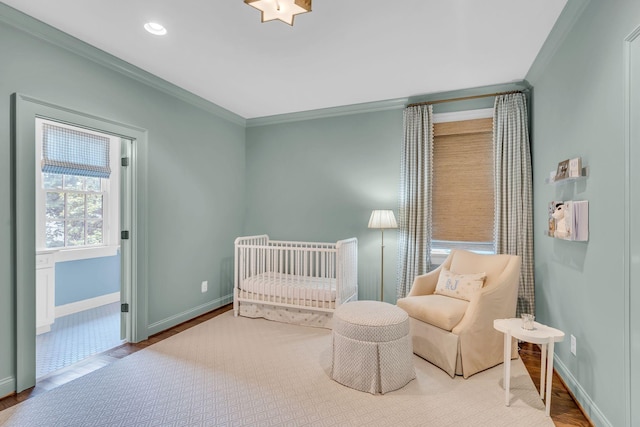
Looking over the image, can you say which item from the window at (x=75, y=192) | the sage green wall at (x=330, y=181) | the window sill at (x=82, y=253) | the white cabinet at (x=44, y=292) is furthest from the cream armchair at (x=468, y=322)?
the window sill at (x=82, y=253)

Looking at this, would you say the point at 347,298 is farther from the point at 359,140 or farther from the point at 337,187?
the point at 359,140

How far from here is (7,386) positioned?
211cm

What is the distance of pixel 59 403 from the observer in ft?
6.66

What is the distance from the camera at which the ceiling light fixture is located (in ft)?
5.85

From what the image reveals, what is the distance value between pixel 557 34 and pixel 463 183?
5.15 feet

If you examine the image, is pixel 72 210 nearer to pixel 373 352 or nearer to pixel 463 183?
pixel 373 352

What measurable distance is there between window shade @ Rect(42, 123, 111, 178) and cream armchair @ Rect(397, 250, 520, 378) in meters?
3.96

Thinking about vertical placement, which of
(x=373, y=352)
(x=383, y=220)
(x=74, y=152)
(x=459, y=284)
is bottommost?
(x=373, y=352)

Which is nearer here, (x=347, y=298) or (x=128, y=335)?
(x=128, y=335)

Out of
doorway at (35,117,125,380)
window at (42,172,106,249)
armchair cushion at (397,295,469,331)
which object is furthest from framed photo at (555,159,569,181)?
window at (42,172,106,249)

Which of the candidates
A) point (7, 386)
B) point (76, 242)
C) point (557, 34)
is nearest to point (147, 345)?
point (7, 386)

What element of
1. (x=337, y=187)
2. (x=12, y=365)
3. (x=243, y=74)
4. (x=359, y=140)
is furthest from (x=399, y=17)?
(x=12, y=365)

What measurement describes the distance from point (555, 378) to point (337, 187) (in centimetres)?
282

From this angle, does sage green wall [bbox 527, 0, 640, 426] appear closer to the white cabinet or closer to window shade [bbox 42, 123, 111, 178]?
the white cabinet
